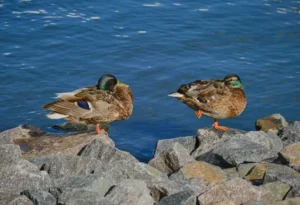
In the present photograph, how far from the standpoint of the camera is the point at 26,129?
1048cm

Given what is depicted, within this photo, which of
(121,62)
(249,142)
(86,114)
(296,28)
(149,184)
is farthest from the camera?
(296,28)

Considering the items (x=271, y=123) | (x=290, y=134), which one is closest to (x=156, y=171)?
(x=290, y=134)

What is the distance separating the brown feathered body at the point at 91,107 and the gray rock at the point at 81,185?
2478mm

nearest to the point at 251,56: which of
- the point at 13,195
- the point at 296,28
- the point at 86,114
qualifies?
the point at 296,28

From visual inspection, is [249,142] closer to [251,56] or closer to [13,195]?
[13,195]

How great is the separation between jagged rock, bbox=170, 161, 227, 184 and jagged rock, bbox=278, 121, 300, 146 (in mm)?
1941

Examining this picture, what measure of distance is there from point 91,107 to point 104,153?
134cm

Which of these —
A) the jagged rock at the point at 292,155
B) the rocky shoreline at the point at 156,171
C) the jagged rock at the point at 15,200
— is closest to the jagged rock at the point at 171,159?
the rocky shoreline at the point at 156,171

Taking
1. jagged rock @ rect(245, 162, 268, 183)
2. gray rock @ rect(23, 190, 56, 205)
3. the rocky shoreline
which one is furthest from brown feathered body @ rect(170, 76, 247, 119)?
gray rock @ rect(23, 190, 56, 205)

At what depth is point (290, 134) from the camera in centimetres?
1056

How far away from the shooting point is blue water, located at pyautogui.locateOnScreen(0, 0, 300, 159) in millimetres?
12281

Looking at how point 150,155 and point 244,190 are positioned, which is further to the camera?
point 150,155

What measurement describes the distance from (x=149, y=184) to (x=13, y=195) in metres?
1.37

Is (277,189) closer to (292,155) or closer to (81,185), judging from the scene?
(292,155)
